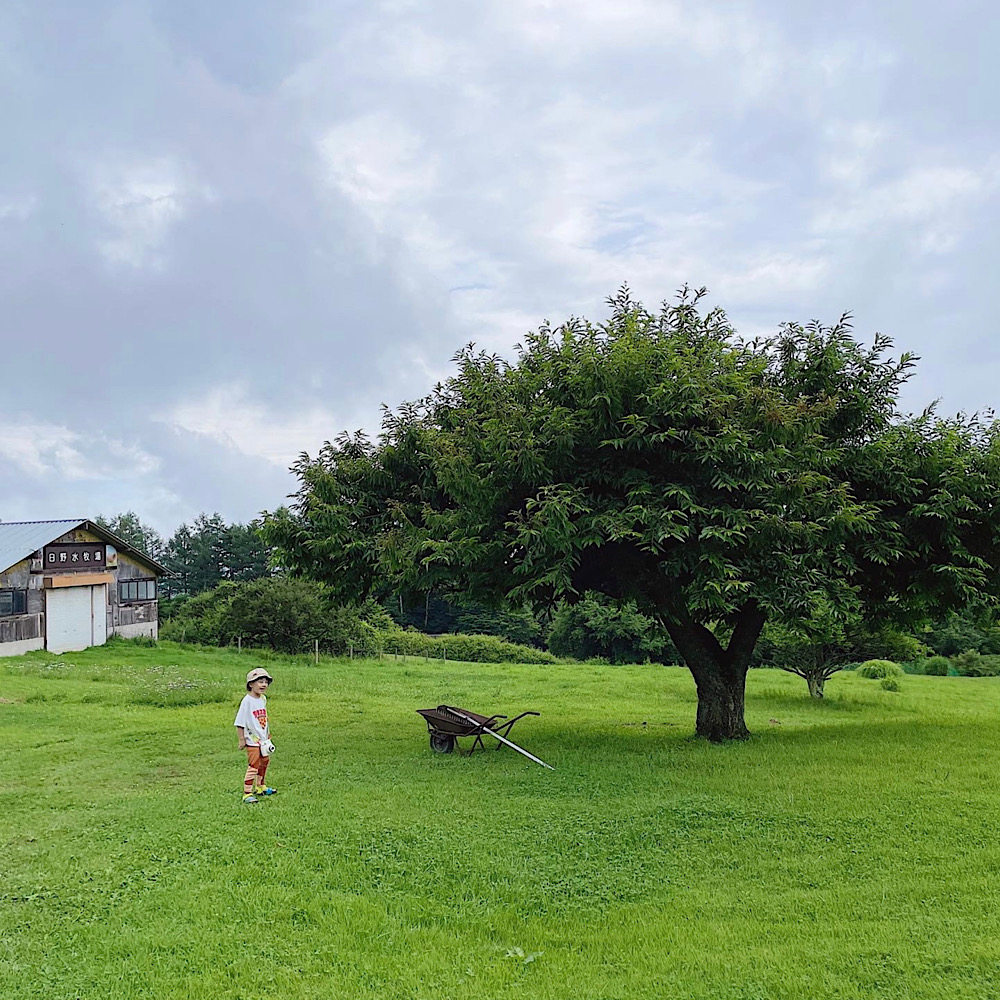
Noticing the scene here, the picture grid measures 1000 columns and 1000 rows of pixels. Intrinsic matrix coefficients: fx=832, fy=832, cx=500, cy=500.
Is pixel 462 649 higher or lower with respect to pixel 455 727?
lower

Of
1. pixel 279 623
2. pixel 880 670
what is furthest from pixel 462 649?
pixel 880 670

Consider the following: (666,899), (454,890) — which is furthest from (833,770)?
(454,890)

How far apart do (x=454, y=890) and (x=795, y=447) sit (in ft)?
23.6

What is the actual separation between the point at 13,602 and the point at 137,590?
738 cm

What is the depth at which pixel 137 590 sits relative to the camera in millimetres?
37812

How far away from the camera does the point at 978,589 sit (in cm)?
1304

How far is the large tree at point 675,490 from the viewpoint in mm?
10430

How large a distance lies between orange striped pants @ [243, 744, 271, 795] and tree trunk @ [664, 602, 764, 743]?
670 centimetres

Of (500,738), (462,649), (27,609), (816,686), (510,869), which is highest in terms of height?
(27,609)

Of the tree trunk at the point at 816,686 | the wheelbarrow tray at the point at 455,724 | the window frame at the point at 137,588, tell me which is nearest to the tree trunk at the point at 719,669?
the wheelbarrow tray at the point at 455,724

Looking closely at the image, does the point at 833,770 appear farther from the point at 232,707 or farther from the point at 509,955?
the point at 232,707

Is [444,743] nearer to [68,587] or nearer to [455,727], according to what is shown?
[455,727]

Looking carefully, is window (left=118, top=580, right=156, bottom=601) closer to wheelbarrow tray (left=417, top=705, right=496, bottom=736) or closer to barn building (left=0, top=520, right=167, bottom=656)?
barn building (left=0, top=520, right=167, bottom=656)

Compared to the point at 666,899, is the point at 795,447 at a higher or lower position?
higher
